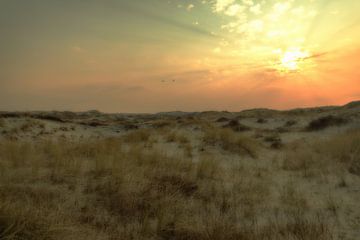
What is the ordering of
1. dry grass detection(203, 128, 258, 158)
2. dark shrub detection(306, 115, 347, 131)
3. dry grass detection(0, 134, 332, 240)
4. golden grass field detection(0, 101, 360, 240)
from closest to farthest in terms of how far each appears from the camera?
dry grass detection(0, 134, 332, 240), golden grass field detection(0, 101, 360, 240), dry grass detection(203, 128, 258, 158), dark shrub detection(306, 115, 347, 131)

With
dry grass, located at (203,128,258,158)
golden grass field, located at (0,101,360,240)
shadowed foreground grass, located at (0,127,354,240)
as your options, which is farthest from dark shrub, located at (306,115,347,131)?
shadowed foreground grass, located at (0,127,354,240)

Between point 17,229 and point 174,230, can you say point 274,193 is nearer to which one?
point 174,230

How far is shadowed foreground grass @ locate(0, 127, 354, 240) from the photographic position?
4004 millimetres

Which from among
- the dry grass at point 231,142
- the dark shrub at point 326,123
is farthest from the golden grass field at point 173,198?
the dark shrub at point 326,123

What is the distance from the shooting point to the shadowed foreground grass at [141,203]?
158 inches

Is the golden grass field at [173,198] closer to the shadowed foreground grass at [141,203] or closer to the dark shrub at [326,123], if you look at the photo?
the shadowed foreground grass at [141,203]

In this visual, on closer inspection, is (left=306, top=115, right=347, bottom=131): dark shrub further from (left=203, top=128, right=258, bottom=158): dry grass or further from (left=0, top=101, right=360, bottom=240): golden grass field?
(left=0, top=101, right=360, bottom=240): golden grass field

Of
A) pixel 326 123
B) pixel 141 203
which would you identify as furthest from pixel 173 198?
pixel 326 123

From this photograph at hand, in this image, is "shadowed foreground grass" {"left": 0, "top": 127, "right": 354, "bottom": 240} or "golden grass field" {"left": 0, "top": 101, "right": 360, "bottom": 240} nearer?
"shadowed foreground grass" {"left": 0, "top": 127, "right": 354, "bottom": 240}

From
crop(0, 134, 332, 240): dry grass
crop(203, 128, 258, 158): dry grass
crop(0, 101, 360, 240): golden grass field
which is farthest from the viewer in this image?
crop(203, 128, 258, 158): dry grass

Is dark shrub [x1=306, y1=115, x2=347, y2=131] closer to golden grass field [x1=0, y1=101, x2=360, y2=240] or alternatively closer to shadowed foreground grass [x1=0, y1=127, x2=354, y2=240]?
golden grass field [x1=0, y1=101, x2=360, y2=240]

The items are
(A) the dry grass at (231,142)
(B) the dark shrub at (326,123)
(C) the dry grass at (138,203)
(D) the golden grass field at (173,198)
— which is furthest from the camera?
(B) the dark shrub at (326,123)

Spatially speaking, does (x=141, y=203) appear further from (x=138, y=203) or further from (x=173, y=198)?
(x=173, y=198)

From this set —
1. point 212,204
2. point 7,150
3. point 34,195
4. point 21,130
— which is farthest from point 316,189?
point 21,130
